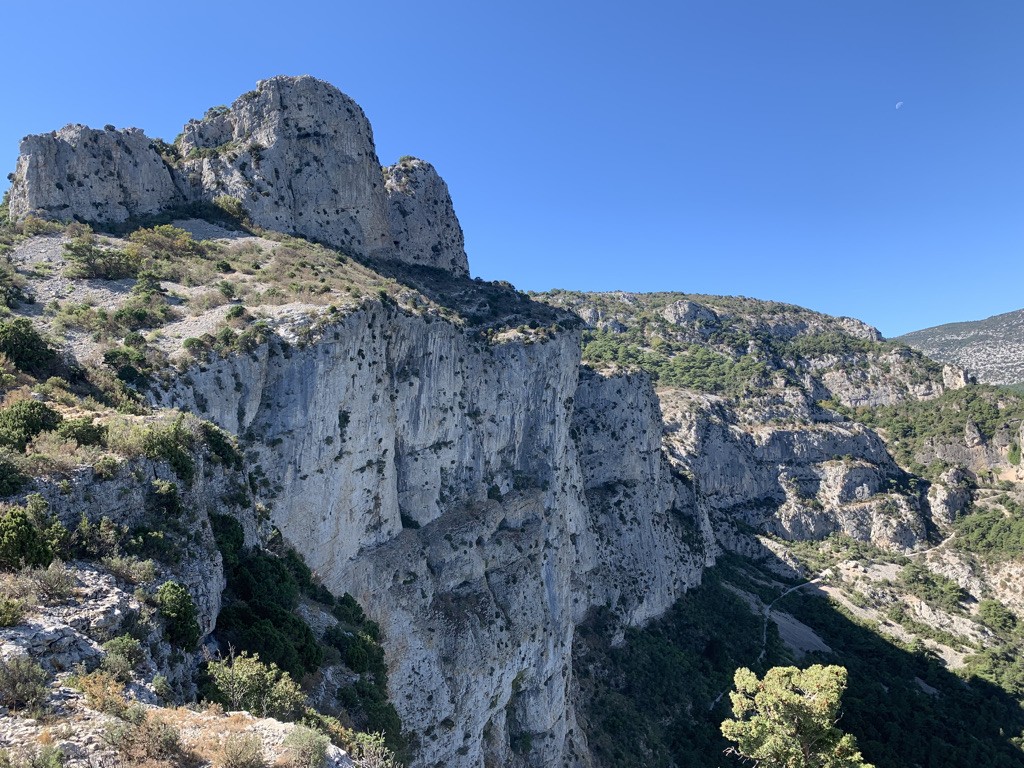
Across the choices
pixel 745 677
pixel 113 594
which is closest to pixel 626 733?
pixel 745 677

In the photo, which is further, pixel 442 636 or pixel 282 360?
pixel 442 636

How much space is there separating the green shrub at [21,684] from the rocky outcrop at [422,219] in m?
52.5

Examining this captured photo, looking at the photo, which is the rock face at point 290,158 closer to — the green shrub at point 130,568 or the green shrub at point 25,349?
the green shrub at point 25,349

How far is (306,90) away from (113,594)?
5043cm

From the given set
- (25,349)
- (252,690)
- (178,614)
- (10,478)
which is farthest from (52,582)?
(25,349)

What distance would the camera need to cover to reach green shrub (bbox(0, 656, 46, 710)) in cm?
771

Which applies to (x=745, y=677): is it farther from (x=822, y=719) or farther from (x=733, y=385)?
(x=733, y=385)

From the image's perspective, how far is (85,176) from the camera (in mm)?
39281

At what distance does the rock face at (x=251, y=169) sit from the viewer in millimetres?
38750

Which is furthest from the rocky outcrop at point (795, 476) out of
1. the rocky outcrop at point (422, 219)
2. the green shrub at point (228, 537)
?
the green shrub at point (228, 537)

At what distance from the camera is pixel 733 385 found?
126188mm

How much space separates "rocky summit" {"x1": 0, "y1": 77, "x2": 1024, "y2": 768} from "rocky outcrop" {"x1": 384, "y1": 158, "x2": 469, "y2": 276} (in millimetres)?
393

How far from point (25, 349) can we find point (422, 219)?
4679 cm

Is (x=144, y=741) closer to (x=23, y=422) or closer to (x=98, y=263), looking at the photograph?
(x=23, y=422)
